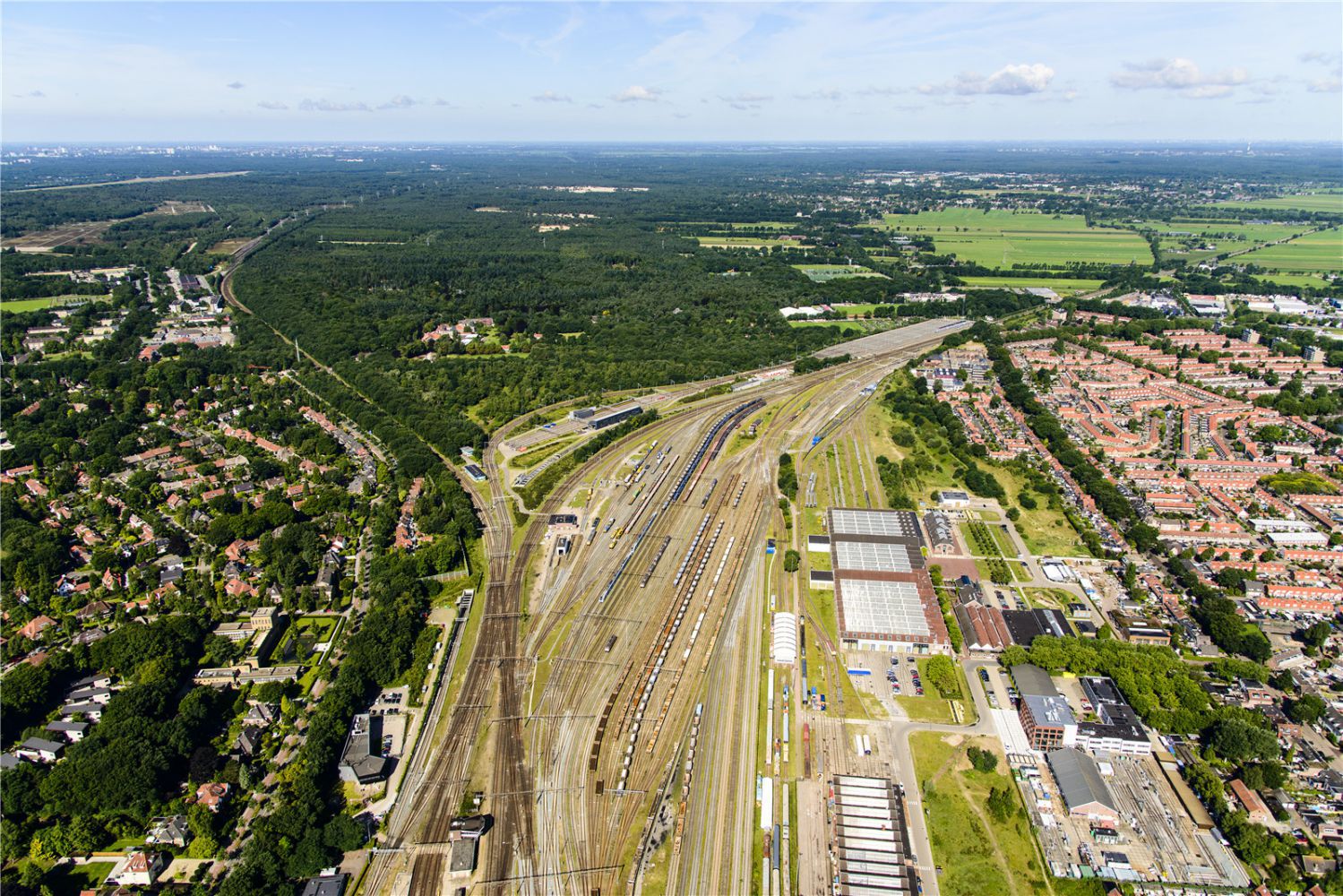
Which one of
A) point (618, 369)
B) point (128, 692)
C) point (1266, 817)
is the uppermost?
point (618, 369)

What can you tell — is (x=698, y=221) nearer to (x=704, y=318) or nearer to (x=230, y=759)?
(x=704, y=318)

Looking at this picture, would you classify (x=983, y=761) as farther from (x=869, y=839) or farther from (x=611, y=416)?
(x=611, y=416)

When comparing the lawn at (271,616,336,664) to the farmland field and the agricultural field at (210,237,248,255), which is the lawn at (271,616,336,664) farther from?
the agricultural field at (210,237,248,255)

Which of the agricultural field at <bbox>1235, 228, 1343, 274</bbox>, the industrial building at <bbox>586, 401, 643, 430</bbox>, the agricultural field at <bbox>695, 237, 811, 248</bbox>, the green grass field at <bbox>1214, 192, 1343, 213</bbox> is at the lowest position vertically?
the industrial building at <bbox>586, 401, 643, 430</bbox>

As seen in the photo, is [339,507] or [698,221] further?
[698,221]

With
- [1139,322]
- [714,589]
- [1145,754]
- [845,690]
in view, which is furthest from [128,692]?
[1139,322]

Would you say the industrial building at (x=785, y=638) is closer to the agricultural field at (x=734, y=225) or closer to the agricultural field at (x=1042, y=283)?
the agricultural field at (x=1042, y=283)

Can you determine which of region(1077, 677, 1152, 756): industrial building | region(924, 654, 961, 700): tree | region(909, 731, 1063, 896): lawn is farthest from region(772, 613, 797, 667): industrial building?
region(1077, 677, 1152, 756): industrial building
